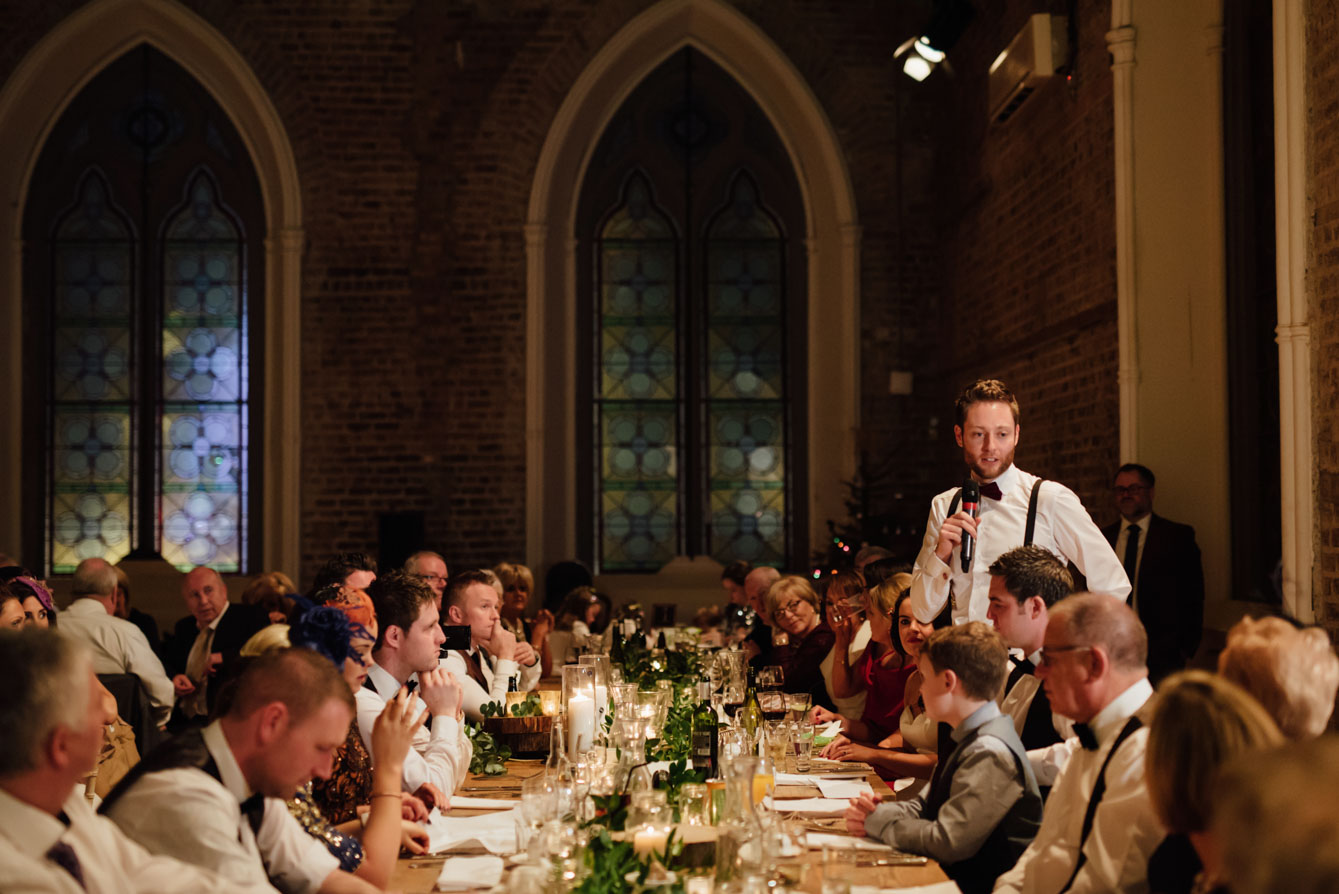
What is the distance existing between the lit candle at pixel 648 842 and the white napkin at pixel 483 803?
1011 millimetres

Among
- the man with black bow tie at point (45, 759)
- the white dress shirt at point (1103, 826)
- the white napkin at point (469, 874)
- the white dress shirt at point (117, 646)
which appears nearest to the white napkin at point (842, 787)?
the white dress shirt at point (1103, 826)

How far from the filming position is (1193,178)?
6.50 metres

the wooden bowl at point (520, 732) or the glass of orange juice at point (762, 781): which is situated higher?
the glass of orange juice at point (762, 781)

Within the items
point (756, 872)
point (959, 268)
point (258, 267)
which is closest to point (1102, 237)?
point (959, 268)

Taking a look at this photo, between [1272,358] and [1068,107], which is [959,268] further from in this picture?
[1272,358]

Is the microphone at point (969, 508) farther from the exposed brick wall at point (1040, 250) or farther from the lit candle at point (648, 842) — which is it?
the exposed brick wall at point (1040, 250)

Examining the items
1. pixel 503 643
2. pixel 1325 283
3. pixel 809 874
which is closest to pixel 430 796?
pixel 809 874

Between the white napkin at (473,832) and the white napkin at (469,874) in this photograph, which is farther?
the white napkin at (473,832)

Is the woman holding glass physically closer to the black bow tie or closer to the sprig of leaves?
the sprig of leaves

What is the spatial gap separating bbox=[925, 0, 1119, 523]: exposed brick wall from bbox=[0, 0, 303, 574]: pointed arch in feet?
16.4

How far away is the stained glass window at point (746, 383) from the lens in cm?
1066

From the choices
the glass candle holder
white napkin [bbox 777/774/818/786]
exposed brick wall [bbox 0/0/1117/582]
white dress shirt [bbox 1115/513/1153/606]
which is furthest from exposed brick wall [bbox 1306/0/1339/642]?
exposed brick wall [bbox 0/0/1117/582]

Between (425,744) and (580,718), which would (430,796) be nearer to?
(425,744)

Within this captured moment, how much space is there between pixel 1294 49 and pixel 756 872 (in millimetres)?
3956
